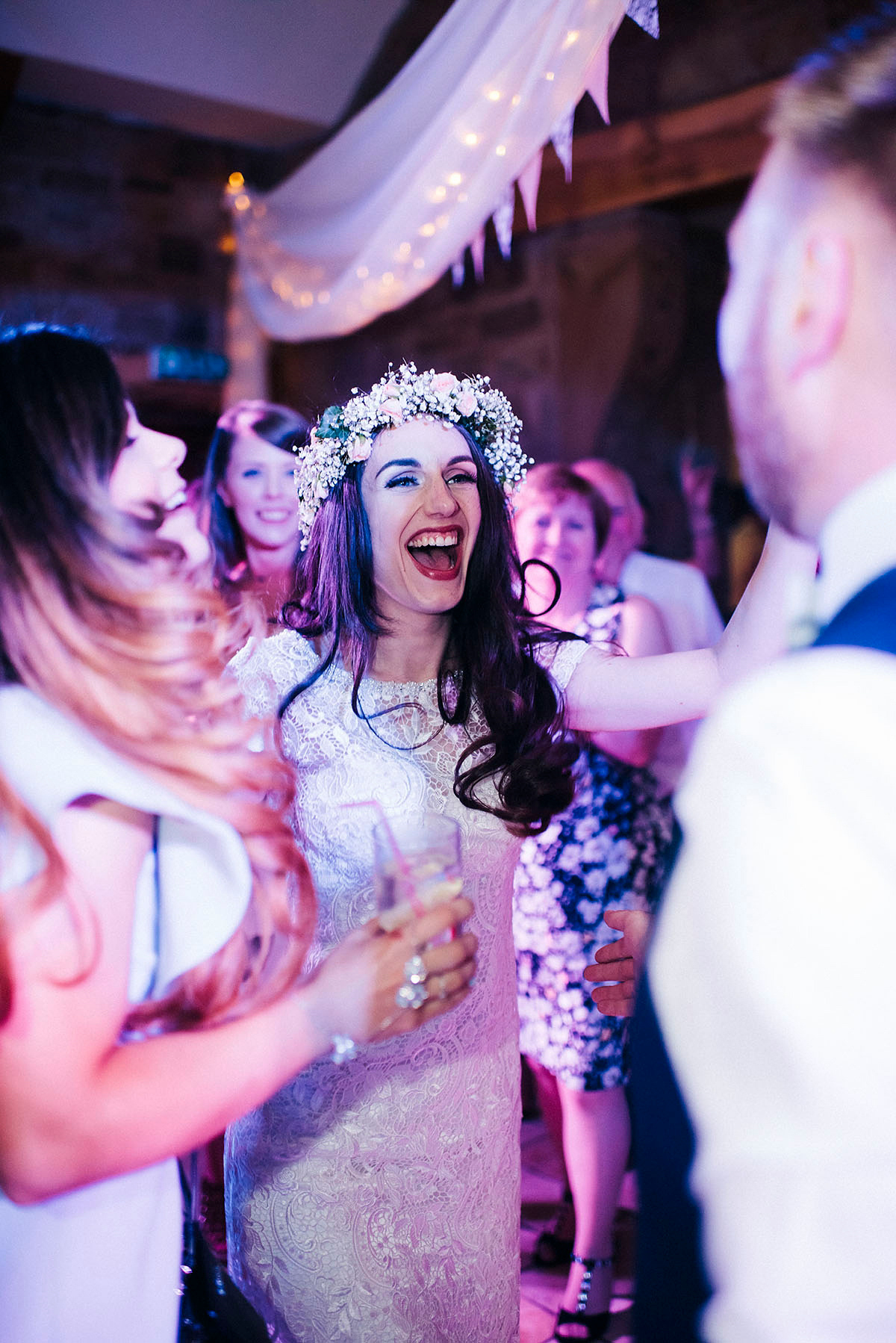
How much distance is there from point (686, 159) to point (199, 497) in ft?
8.37

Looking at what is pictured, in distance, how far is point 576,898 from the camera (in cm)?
268

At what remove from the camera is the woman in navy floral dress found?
247cm

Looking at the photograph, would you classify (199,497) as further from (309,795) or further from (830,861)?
(830,861)

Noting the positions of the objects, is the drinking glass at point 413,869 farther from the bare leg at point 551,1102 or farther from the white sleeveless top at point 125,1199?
the bare leg at point 551,1102

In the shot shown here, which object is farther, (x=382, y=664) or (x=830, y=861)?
(x=382, y=664)

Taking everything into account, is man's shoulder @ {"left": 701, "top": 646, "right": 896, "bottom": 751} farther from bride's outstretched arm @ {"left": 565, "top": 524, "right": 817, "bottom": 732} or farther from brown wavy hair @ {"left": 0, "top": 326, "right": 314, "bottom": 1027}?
bride's outstretched arm @ {"left": 565, "top": 524, "right": 817, "bottom": 732}

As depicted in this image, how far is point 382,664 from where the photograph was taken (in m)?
1.76

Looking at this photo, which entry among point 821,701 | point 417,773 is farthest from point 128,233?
point 821,701

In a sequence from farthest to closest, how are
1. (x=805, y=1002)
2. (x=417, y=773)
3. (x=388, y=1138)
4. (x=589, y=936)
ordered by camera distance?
(x=589, y=936) → (x=417, y=773) → (x=388, y=1138) → (x=805, y=1002)

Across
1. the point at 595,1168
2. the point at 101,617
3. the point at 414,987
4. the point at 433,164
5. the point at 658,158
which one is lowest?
the point at 595,1168

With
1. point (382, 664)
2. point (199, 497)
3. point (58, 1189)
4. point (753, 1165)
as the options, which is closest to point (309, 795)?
point (382, 664)

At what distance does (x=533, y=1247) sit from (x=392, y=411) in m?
2.27

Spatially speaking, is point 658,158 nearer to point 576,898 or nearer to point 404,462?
point 576,898

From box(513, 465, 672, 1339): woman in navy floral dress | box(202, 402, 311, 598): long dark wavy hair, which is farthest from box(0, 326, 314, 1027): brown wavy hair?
box(202, 402, 311, 598): long dark wavy hair
